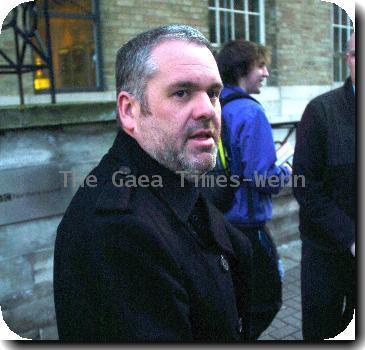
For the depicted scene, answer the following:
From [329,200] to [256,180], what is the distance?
520 millimetres

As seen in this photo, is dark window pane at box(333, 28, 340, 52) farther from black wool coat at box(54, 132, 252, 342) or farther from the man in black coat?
black wool coat at box(54, 132, 252, 342)

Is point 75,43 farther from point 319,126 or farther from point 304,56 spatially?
point 304,56

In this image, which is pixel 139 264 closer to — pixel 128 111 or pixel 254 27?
pixel 128 111

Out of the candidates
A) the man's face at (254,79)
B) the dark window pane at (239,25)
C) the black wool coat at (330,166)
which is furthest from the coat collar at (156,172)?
the dark window pane at (239,25)

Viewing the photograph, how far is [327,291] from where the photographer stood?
9.40 feet

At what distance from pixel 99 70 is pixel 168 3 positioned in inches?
44.8

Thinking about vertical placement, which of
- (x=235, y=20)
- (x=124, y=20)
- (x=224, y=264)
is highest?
(x=235, y=20)

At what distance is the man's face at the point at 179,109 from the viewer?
4.95 feet

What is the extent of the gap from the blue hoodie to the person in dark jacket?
0.83 feet

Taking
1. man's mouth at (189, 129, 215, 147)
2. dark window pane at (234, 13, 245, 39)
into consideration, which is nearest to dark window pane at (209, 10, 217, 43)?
dark window pane at (234, 13, 245, 39)

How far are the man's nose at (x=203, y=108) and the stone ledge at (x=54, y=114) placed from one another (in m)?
2.28

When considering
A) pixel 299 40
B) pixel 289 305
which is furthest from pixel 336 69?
pixel 289 305

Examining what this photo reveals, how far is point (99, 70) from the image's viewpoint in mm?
4789

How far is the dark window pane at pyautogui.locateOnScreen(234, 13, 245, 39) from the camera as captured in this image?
6324mm
